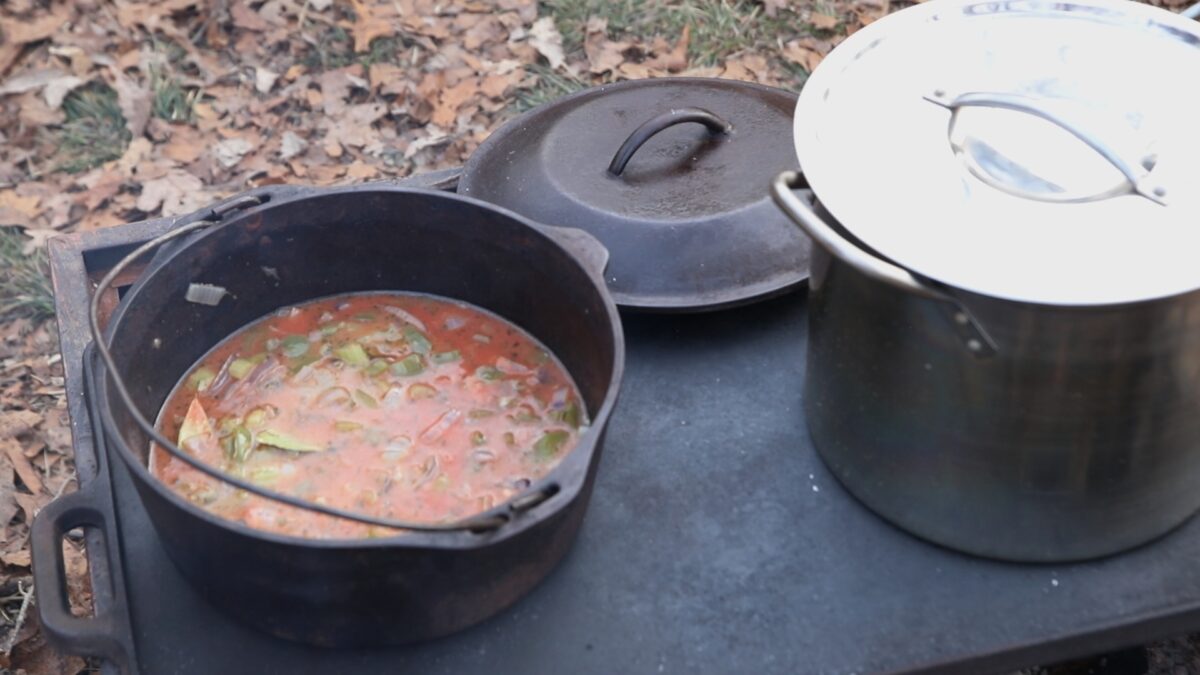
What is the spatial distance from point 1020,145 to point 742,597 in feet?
2.61

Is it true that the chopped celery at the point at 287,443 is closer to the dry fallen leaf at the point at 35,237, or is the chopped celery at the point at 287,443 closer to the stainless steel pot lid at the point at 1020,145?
the stainless steel pot lid at the point at 1020,145

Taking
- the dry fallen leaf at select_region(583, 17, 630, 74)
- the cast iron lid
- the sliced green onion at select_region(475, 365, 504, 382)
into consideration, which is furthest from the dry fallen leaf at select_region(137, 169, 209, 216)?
the sliced green onion at select_region(475, 365, 504, 382)

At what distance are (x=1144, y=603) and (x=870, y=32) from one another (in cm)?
101

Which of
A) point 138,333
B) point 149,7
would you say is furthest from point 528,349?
point 149,7

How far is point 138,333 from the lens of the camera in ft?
6.23

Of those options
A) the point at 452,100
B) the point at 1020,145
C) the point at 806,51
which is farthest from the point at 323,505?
the point at 806,51

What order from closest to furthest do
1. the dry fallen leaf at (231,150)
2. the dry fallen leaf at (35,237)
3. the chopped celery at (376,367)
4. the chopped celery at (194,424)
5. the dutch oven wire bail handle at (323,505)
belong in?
the dutch oven wire bail handle at (323,505) < the chopped celery at (194,424) < the chopped celery at (376,367) < the dry fallen leaf at (35,237) < the dry fallen leaf at (231,150)

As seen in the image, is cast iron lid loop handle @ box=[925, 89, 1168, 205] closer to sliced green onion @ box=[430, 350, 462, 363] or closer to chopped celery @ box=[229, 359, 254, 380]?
sliced green onion @ box=[430, 350, 462, 363]

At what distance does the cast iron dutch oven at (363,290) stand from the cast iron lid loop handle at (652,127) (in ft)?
1.07

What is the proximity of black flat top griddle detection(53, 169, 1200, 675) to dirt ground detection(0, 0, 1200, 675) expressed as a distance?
7.05 ft

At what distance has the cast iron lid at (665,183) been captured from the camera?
214 centimetres

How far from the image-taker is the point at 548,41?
453 centimetres

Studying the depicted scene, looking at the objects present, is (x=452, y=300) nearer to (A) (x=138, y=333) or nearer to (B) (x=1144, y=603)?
(A) (x=138, y=333)

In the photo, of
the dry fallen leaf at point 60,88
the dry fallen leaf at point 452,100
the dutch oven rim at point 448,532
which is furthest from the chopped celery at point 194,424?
the dry fallen leaf at point 60,88
